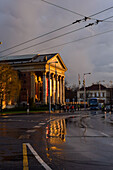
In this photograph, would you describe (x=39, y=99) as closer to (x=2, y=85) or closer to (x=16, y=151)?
(x=2, y=85)

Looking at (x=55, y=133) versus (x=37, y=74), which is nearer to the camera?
(x=55, y=133)

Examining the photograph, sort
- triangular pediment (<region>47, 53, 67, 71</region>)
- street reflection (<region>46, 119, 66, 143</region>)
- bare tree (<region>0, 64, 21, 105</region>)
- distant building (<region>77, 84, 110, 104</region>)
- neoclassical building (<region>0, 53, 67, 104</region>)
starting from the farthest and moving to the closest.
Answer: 1. distant building (<region>77, 84, 110, 104</region>)
2. triangular pediment (<region>47, 53, 67, 71</region>)
3. neoclassical building (<region>0, 53, 67, 104</region>)
4. bare tree (<region>0, 64, 21, 105</region>)
5. street reflection (<region>46, 119, 66, 143</region>)

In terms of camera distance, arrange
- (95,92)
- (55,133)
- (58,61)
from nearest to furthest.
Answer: (55,133), (58,61), (95,92)

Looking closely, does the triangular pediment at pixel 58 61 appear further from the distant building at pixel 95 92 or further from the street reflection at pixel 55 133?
the street reflection at pixel 55 133

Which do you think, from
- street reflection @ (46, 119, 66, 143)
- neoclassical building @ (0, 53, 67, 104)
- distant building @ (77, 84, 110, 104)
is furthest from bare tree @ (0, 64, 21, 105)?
distant building @ (77, 84, 110, 104)

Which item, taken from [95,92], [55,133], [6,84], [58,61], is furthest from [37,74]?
[55,133]

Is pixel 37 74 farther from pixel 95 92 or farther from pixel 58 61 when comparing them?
pixel 95 92

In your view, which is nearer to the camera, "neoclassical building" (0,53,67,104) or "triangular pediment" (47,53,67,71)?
"neoclassical building" (0,53,67,104)

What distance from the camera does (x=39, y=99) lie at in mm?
90438

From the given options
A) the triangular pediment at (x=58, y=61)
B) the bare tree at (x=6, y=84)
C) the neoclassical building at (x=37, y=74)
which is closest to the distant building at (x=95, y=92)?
the triangular pediment at (x=58, y=61)

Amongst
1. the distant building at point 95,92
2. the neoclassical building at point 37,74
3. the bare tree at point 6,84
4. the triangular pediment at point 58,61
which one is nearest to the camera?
the bare tree at point 6,84

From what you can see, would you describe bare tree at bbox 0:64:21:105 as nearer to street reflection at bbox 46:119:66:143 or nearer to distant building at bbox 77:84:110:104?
street reflection at bbox 46:119:66:143

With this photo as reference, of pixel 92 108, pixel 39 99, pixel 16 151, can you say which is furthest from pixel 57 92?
pixel 16 151

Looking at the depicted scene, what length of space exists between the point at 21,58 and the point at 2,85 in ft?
122
